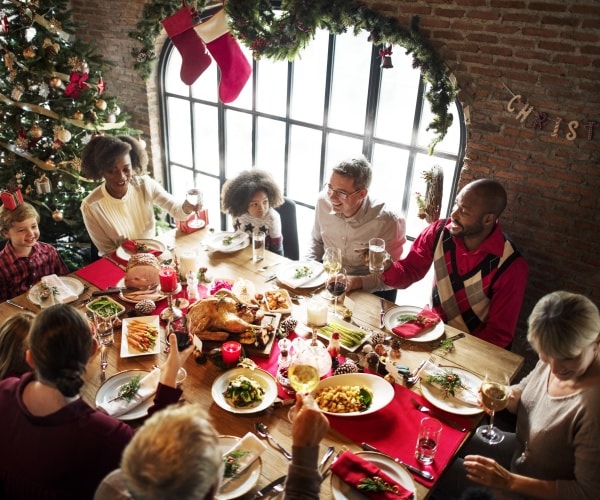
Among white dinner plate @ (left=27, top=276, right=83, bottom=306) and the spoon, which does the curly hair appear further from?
the spoon

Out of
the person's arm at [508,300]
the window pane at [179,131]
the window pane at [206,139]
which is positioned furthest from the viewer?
the window pane at [179,131]

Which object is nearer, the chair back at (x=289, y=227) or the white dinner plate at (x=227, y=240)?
the white dinner plate at (x=227, y=240)

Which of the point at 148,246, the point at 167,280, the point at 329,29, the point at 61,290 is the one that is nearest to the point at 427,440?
the point at 167,280

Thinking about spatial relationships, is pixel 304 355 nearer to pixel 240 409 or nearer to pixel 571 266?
pixel 240 409

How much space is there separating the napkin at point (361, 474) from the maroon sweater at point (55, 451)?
713mm

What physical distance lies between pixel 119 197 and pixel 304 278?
1.58m

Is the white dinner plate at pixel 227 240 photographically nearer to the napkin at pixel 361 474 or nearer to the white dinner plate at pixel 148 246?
the white dinner plate at pixel 148 246

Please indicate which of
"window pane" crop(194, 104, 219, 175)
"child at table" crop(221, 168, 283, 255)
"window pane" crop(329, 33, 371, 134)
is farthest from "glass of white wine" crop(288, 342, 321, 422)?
"window pane" crop(194, 104, 219, 175)

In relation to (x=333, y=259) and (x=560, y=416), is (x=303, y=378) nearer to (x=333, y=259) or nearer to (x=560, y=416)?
(x=333, y=259)

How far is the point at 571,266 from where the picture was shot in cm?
304

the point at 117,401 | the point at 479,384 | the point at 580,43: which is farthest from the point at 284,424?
the point at 580,43

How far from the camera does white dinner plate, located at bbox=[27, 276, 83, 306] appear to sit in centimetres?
244

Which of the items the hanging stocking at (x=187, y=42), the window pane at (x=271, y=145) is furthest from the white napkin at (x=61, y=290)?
the window pane at (x=271, y=145)

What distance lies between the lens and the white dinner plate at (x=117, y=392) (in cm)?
182
